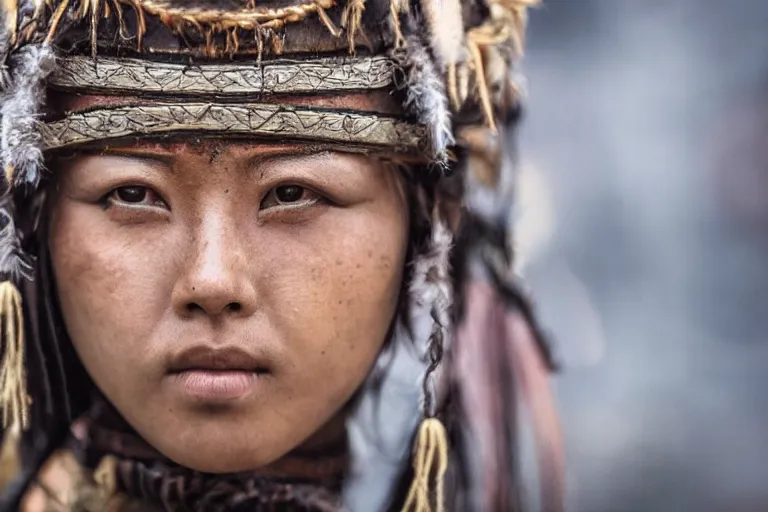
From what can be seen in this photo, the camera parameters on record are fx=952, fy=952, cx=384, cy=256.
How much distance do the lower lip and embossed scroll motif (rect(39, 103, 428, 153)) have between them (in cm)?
34

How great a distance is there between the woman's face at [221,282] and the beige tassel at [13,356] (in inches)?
3.5

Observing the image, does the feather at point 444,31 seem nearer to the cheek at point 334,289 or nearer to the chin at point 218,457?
the cheek at point 334,289

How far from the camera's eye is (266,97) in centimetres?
133

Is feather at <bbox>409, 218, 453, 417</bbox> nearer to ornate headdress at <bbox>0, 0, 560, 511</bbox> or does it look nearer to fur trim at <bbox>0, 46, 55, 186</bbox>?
ornate headdress at <bbox>0, 0, 560, 511</bbox>

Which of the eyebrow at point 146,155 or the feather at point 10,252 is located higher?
the eyebrow at point 146,155

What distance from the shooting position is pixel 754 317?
1.82 metres

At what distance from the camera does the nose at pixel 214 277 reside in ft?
4.25

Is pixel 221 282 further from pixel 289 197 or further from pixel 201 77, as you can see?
pixel 201 77

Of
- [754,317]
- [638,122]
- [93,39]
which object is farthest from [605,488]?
[93,39]

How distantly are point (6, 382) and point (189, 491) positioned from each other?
33 centimetres

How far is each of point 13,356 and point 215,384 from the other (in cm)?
35

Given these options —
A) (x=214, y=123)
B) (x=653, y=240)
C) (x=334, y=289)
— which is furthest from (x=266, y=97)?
(x=653, y=240)

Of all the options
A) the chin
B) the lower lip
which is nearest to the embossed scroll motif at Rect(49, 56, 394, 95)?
the lower lip

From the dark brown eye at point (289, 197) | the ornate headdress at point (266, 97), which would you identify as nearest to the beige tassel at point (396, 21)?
the ornate headdress at point (266, 97)
